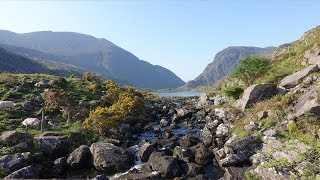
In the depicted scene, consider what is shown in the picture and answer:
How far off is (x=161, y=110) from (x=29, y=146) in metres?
43.2

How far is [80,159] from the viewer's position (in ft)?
112

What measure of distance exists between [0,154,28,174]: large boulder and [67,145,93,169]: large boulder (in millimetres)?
4427

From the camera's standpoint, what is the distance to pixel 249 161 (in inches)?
1220

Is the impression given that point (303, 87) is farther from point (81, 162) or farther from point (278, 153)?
point (81, 162)

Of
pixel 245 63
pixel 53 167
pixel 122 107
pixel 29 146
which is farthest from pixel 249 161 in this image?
pixel 245 63

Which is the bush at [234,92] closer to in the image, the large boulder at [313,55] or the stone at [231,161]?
the large boulder at [313,55]

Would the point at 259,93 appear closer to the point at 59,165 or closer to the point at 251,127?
the point at 251,127

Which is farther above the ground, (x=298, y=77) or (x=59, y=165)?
(x=298, y=77)

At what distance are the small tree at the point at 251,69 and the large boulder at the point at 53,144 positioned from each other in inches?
1401

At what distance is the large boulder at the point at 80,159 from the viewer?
1346 inches

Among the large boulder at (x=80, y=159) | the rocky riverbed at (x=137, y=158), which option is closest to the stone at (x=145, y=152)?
the rocky riverbed at (x=137, y=158)

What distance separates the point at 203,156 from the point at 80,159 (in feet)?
41.9

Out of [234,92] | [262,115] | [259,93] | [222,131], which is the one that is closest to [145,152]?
[222,131]

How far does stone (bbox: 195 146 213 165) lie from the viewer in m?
34.3
